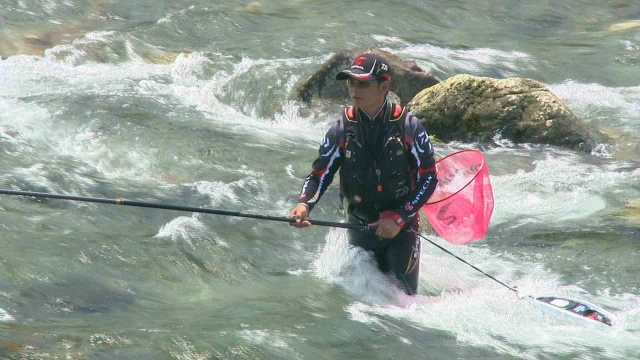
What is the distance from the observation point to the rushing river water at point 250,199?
5.73 metres

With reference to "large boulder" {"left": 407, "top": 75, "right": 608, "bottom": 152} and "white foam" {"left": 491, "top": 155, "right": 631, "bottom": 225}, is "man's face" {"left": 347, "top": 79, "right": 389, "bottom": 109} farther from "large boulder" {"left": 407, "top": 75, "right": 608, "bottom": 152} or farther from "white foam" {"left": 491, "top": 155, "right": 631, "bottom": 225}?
"large boulder" {"left": 407, "top": 75, "right": 608, "bottom": 152}

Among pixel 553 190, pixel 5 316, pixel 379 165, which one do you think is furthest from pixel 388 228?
pixel 553 190

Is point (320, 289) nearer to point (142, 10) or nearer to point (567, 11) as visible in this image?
point (142, 10)

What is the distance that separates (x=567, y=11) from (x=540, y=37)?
257 cm

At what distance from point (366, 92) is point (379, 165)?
1.47 ft

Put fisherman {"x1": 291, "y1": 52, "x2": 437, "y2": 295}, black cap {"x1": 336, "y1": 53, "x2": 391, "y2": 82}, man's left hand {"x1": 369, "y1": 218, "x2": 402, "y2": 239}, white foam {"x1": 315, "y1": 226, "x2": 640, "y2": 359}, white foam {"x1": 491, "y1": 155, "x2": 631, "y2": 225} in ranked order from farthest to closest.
A: white foam {"x1": 491, "y1": 155, "x2": 631, "y2": 225} < white foam {"x1": 315, "y1": 226, "x2": 640, "y2": 359} < man's left hand {"x1": 369, "y1": 218, "x2": 402, "y2": 239} < fisherman {"x1": 291, "y1": 52, "x2": 437, "y2": 295} < black cap {"x1": 336, "y1": 53, "x2": 391, "y2": 82}

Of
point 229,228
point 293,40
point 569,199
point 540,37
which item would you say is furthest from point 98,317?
point 540,37

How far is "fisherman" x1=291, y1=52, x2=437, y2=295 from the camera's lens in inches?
215

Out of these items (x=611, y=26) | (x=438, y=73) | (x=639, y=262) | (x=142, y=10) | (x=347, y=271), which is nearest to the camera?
(x=347, y=271)

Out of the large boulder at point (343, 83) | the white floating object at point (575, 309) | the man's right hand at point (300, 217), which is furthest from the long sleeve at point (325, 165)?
the large boulder at point (343, 83)

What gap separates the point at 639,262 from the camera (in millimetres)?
7820

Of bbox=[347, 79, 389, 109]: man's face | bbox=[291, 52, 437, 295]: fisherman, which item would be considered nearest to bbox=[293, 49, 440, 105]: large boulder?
bbox=[291, 52, 437, 295]: fisherman

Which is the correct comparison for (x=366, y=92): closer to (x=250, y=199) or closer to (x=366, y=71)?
(x=366, y=71)

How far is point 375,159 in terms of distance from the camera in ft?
18.4
